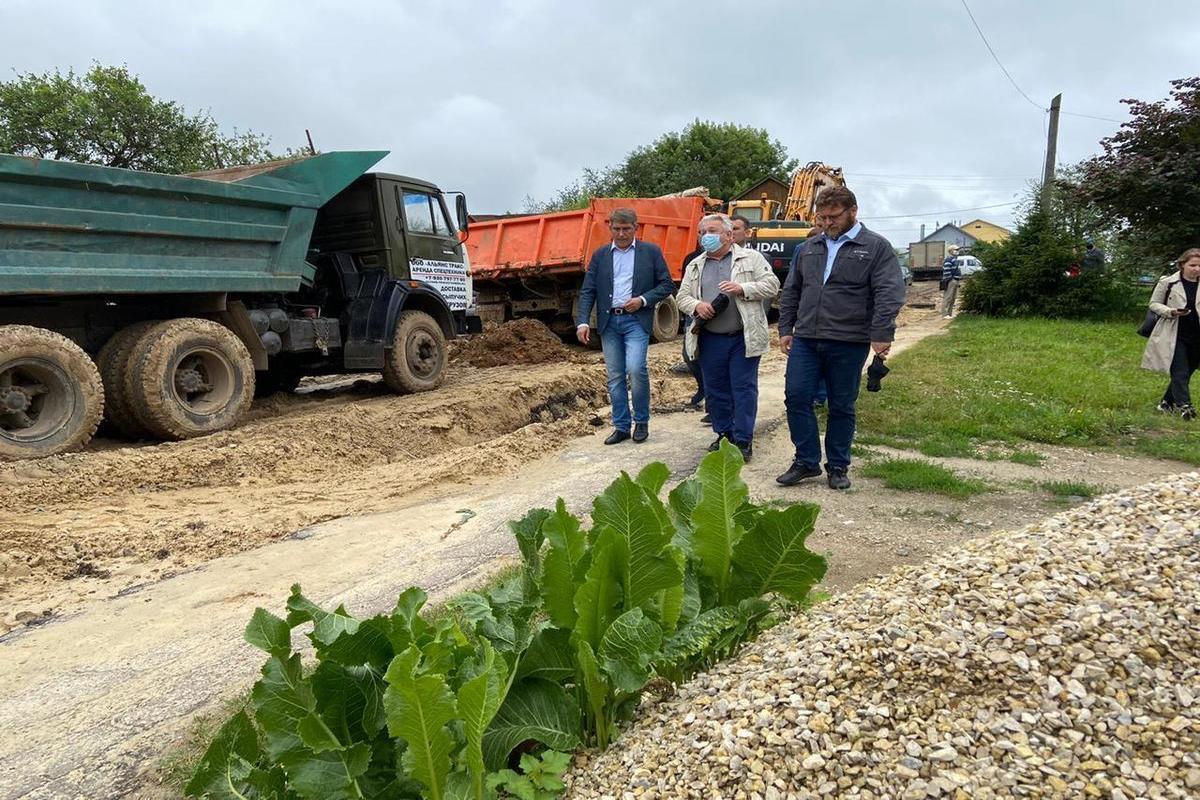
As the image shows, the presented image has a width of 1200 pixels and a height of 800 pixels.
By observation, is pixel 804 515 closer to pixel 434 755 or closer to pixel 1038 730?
pixel 1038 730

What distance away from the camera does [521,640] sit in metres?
1.99

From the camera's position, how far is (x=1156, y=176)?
14.0m

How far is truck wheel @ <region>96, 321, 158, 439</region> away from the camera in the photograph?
6215mm

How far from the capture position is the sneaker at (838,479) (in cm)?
462

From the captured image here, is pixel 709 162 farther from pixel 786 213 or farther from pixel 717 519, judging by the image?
pixel 717 519

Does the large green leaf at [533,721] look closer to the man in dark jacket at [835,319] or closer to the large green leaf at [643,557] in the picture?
the large green leaf at [643,557]

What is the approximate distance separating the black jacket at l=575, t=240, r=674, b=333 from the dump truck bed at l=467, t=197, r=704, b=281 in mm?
6273

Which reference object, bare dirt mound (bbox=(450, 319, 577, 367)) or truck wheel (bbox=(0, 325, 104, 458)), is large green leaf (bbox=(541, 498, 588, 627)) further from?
bare dirt mound (bbox=(450, 319, 577, 367))

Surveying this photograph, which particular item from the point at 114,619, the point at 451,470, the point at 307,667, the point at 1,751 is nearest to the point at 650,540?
the point at 307,667

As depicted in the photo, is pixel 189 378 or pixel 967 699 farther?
pixel 189 378

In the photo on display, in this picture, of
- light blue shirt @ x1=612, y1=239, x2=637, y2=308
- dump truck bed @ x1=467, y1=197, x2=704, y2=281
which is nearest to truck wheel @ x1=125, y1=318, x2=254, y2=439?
light blue shirt @ x1=612, y1=239, x2=637, y2=308

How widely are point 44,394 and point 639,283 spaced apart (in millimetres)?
4541

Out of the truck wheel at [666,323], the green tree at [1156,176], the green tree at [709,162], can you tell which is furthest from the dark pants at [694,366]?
the green tree at [709,162]

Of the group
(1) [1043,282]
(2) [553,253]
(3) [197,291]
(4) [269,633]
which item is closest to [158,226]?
(3) [197,291]
